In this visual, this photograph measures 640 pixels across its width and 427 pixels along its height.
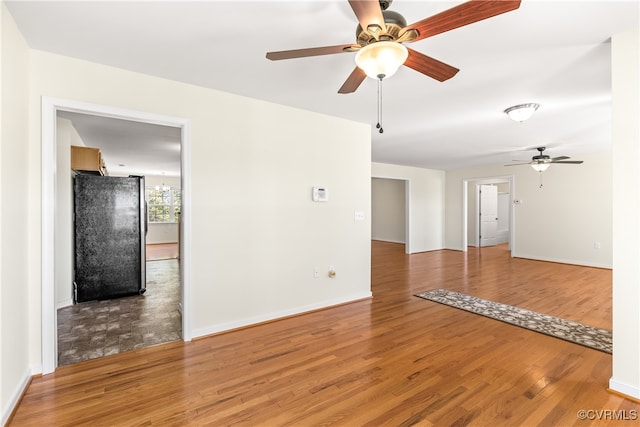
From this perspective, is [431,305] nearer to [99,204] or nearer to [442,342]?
[442,342]

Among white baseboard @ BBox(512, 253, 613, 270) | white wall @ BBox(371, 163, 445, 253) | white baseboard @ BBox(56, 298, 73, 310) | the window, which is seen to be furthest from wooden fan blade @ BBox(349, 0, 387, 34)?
the window

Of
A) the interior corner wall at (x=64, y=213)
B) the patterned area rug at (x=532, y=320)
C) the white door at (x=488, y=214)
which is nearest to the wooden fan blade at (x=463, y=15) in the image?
the patterned area rug at (x=532, y=320)

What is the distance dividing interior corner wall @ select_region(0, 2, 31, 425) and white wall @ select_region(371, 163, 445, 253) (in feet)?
22.0

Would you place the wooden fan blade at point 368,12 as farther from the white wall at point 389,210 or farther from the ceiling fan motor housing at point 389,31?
the white wall at point 389,210

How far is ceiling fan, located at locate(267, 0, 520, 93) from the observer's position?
128 centimetres

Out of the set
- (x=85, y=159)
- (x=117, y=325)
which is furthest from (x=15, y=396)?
(x=85, y=159)

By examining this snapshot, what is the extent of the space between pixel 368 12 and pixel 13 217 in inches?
95.2

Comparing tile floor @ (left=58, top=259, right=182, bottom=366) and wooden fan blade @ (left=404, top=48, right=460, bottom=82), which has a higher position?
wooden fan blade @ (left=404, top=48, right=460, bottom=82)

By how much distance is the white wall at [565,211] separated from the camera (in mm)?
6285

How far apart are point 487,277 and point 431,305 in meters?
2.21

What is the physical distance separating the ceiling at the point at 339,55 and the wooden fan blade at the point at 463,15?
409 millimetres

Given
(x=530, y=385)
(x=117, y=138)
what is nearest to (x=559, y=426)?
(x=530, y=385)

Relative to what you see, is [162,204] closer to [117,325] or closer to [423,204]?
[117,325]

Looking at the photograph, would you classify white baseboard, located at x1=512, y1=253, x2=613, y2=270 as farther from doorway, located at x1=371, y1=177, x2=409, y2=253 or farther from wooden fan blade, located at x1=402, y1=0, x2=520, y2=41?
wooden fan blade, located at x1=402, y1=0, x2=520, y2=41
